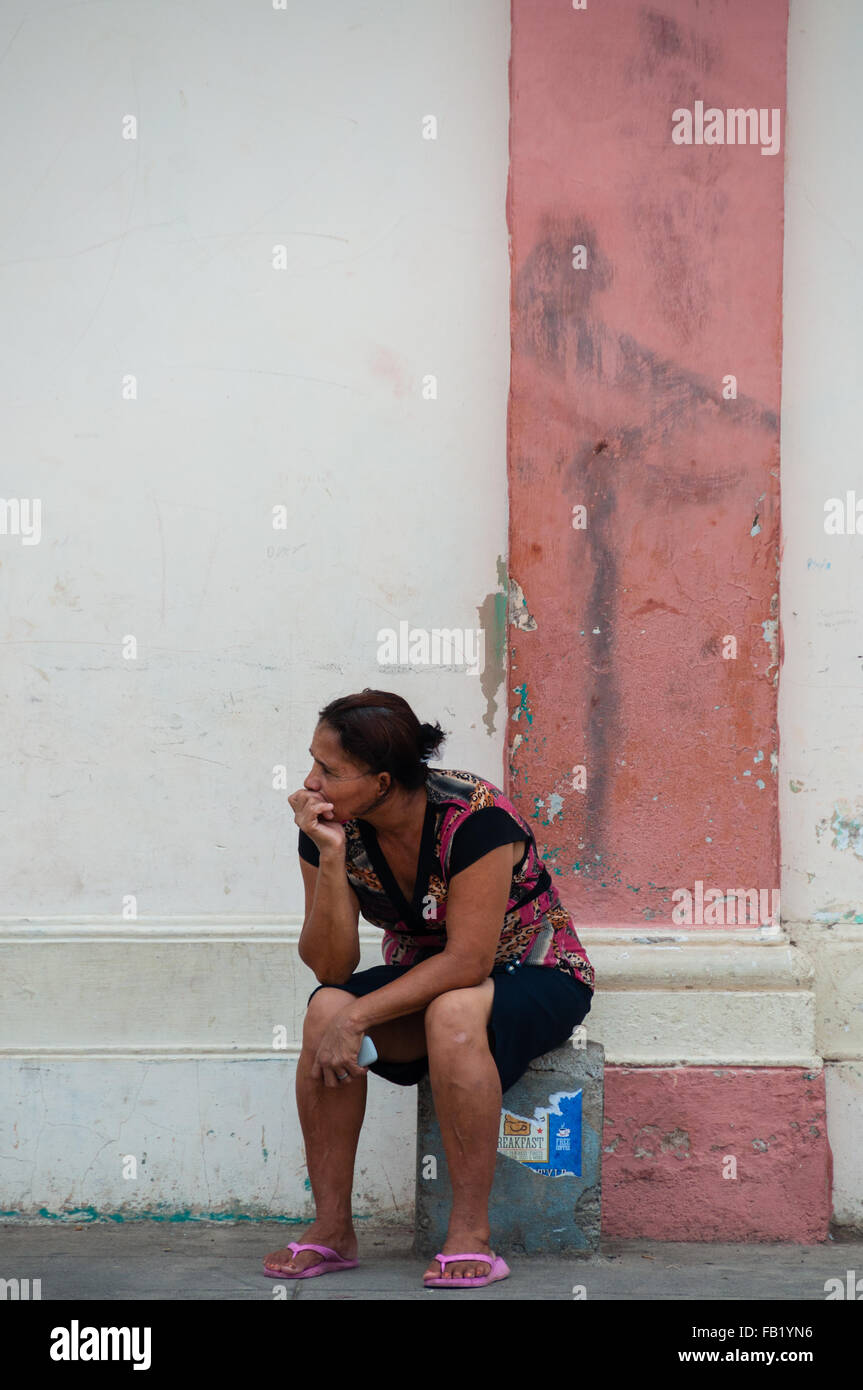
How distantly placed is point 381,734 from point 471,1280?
4.09ft

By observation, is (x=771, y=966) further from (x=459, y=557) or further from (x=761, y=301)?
(x=761, y=301)

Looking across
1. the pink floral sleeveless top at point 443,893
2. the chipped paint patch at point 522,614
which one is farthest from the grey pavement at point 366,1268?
the chipped paint patch at point 522,614

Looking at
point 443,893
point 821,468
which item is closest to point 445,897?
point 443,893

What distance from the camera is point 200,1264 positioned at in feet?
11.2

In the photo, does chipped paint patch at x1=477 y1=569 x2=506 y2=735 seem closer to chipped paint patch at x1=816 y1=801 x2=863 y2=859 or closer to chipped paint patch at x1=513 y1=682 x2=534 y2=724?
chipped paint patch at x1=513 y1=682 x2=534 y2=724

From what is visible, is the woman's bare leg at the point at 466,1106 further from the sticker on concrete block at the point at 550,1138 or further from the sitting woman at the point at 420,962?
the sticker on concrete block at the point at 550,1138

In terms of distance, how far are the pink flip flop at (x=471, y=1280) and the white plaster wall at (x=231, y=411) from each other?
1307mm

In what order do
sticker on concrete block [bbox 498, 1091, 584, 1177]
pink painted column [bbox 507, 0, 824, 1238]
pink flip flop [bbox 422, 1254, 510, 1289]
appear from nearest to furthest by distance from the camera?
pink flip flop [bbox 422, 1254, 510, 1289] < sticker on concrete block [bbox 498, 1091, 584, 1177] < pink painted column [bbox 507, 0, 824, 1238]

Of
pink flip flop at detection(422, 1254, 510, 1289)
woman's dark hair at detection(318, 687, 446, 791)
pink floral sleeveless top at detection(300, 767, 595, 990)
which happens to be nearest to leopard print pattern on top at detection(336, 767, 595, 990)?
pink floral sleeveless top at detection(300, 767, 595, 990)

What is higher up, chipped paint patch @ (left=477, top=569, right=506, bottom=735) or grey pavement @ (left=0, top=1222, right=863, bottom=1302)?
chipped paint patch @ (left=477, top=569, right=506, bottom=735)

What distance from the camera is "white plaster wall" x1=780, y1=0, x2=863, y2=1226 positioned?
4078 millimetres

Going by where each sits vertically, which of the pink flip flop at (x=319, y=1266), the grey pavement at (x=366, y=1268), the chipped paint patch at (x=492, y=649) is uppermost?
the chipped paint patch at (x=492, y=649)

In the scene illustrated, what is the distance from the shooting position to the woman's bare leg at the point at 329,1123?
317 cm

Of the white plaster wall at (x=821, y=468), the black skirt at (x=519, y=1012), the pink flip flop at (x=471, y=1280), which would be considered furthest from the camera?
the white plaster wall at (x=821, y=468)
